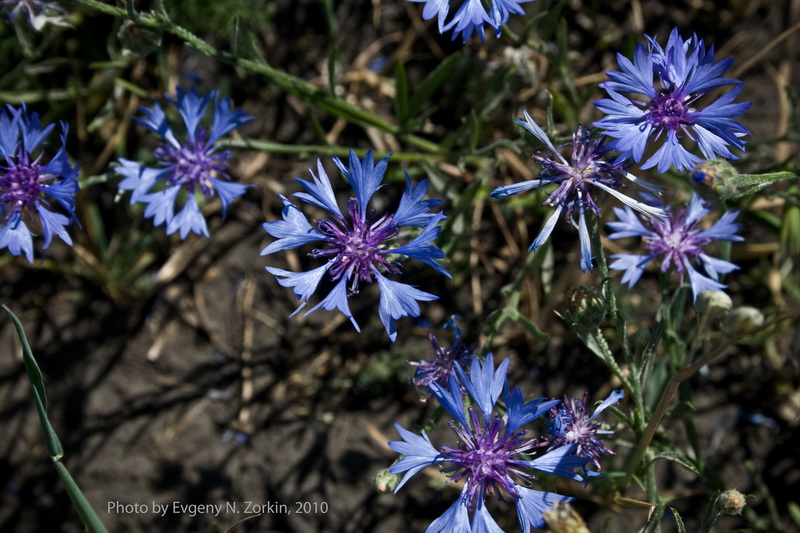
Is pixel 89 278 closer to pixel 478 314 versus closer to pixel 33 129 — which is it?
pixel 33 129

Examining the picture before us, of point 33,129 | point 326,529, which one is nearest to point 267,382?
point 326,529

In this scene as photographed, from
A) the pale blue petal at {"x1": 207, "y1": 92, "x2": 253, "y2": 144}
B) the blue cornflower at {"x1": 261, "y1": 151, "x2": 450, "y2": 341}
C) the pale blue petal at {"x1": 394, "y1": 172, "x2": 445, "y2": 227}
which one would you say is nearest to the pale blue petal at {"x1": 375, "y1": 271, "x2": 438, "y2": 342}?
the blue cornflower at {"x1": 261, "y1": 151, "x2": 450, "y2": 341}

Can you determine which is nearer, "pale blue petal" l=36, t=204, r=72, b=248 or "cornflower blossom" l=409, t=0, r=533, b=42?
"cornflower blossom" l=409, t=0, r=533, b=42

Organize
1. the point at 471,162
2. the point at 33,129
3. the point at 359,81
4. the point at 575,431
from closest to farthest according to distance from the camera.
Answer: the point at 575,431, the point at 33,129, the point at 471,162, the point at 359,81

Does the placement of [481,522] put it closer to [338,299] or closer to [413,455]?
[413,455]

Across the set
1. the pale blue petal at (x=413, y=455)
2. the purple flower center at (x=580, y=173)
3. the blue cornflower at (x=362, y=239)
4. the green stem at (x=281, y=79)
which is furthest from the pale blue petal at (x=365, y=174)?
the pale blue petal at (x=413, y=455)

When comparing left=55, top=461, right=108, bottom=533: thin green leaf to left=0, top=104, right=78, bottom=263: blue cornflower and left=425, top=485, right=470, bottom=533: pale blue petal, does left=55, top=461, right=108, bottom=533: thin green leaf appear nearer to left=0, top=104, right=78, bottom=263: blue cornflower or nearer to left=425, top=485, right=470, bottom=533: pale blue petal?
left=0, top=104, right=78, bottom=263: blue cornflower
